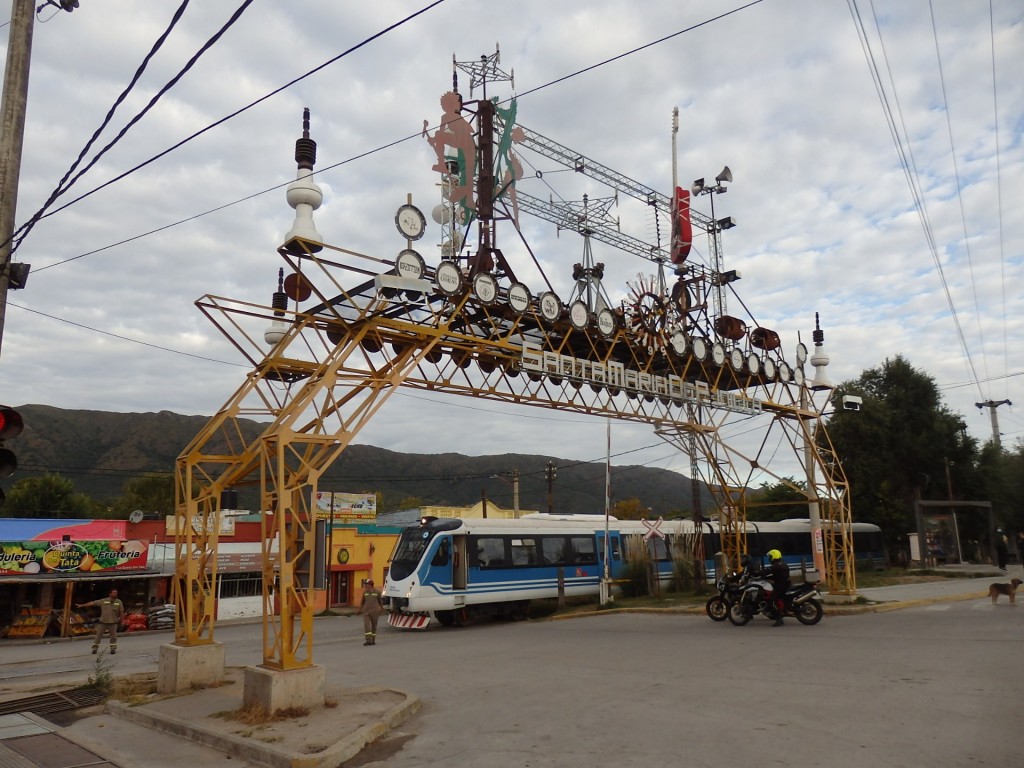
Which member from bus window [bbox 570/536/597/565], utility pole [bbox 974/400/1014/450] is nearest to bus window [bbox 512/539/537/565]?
bus window [bbox 570/536/597/565]

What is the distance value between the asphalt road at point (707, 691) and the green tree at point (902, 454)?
2606 centimetres

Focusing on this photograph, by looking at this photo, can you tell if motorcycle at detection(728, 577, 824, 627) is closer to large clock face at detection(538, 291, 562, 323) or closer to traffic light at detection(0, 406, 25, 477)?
large clock face at detection(538, 291, 562, 323)

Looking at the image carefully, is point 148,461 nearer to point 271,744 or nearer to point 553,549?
point 553,549

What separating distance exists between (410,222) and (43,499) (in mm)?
56615

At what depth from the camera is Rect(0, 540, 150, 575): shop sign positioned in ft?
84.8

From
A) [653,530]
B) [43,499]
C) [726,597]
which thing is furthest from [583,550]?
[43,499]

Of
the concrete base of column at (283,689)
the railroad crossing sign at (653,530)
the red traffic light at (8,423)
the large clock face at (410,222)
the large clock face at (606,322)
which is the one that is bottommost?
the concrete base of column at (283,689)

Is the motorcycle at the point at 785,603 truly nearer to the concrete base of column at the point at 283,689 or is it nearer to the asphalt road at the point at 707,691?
the asphalt road at the point at 707,691

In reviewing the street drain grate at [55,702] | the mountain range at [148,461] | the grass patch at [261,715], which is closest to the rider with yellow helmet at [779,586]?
the grass patch at [261,715]

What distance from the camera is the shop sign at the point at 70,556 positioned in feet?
84.8

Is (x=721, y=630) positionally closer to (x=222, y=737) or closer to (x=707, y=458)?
(x=707, y=458)

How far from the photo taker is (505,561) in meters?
21.6

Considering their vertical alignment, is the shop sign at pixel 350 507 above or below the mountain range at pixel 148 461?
below

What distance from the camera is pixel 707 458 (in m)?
20.9
